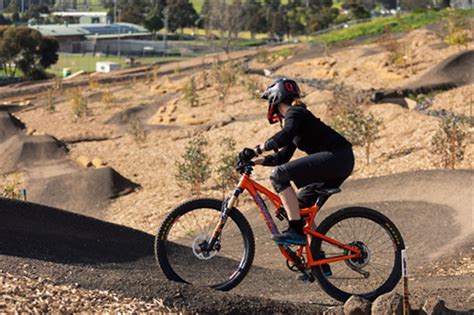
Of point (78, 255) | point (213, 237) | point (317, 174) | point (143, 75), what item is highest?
point (317, 174)

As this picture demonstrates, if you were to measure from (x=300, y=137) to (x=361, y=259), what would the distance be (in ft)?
3.43

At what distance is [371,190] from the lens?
15.3 m

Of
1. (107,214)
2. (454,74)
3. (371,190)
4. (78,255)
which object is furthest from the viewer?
(454,74)

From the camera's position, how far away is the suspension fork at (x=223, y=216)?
22.9 feet

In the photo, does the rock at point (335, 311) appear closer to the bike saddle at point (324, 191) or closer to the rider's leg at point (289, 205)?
the rider's leg at point (289, 205)

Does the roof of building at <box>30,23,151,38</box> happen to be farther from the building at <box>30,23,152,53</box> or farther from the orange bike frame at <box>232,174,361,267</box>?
the orange bike frame at <box>232,174,361,267</box>

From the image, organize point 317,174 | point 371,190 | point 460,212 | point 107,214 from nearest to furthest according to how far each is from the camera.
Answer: point 317,174, point 460,212, point 371,190, point 107,214

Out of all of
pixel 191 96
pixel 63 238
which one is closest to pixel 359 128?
pixel 63 238

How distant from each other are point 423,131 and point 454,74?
24.4 feet

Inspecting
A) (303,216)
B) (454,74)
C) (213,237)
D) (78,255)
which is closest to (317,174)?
(303,216)

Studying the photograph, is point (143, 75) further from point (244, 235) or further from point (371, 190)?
point (244, 235)

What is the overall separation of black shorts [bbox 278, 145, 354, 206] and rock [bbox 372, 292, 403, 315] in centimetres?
106

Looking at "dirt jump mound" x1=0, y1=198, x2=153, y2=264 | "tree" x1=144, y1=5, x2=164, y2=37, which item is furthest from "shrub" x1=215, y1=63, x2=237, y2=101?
"tree" x1=144, y1=5, x2=164, y2=37

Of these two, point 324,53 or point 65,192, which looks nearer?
point 65,192
